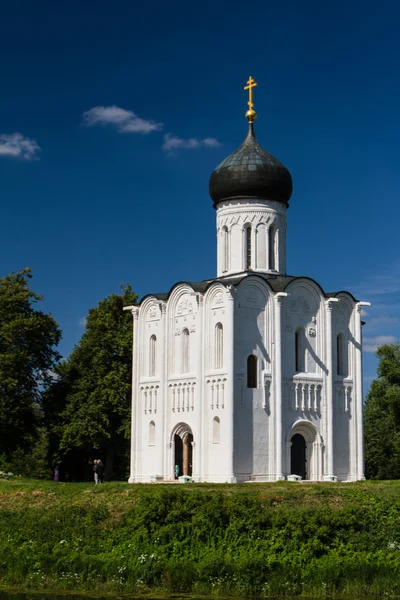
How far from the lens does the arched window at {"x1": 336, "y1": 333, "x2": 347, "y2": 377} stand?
35.6 metres

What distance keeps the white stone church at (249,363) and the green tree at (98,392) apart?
3.99 meters

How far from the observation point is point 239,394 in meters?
32.5

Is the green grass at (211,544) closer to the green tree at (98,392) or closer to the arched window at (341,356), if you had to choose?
the arched window at (341,356)

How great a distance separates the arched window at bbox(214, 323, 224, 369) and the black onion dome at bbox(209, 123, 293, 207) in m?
5.32

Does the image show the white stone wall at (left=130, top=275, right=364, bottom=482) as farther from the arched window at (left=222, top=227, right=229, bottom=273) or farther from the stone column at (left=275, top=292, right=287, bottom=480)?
the arched window at (left=222, top=227, right=229, bottom=273)

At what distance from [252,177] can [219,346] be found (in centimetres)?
642

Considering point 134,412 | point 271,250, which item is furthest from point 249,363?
point 134,412

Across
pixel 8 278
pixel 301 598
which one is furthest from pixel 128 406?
pixel 301 598

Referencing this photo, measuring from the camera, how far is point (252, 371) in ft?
109

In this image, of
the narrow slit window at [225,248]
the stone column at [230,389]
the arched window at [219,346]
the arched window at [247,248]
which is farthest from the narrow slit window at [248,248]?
the arched window at [219,346]

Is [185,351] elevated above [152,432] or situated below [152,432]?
above

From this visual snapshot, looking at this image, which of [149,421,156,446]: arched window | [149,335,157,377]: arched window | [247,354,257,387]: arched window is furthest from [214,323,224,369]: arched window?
[149,421,156,446]: arched window

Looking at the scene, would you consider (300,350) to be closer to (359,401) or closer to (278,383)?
(278,383)

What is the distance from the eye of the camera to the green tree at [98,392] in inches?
1580
